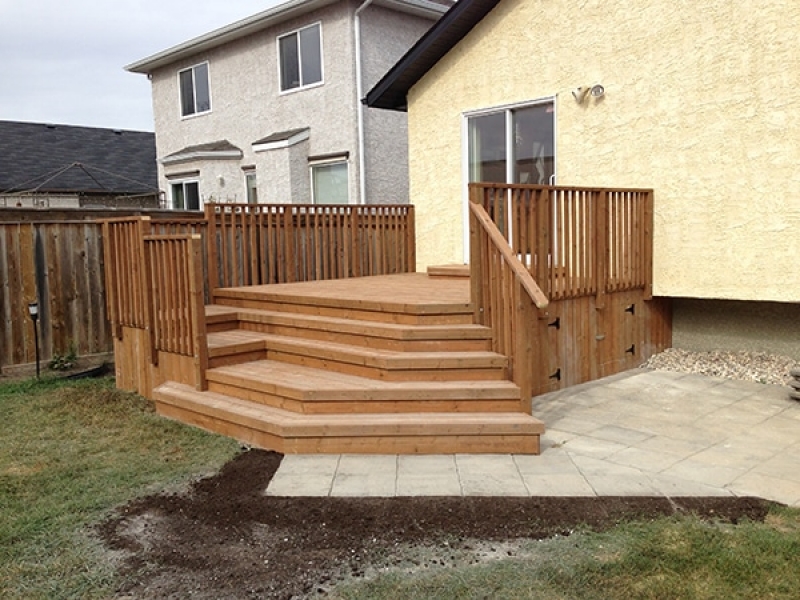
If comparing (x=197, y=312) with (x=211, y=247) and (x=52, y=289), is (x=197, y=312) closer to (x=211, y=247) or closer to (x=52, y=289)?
(x=211, y=247)

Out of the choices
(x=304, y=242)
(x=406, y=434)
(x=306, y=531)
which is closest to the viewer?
(x=306, y=531)

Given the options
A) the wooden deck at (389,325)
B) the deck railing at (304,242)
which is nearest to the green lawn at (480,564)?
the wooden deck at (389,325)

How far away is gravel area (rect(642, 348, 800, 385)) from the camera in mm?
6979

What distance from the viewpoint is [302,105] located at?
1424 centimetres

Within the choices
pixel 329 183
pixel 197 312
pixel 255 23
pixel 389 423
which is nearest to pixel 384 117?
pixel 329 183

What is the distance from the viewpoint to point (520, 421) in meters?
4.88

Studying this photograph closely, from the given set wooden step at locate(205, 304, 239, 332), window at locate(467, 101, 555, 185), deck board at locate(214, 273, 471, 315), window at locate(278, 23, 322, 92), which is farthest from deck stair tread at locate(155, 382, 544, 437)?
window at locate(278, 23, 322, 92)

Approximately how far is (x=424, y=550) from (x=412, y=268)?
7.00 m

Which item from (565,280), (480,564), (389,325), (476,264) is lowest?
(480,564)

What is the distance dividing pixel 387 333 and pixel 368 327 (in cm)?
24

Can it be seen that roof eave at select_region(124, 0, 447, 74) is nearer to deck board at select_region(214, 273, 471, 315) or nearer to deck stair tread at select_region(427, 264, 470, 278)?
deck stair tread at select_region(427, 264, 470, 278)

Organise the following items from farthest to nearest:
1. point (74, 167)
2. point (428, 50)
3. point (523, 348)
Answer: point (74, 167)
point (428, 50)
point (523, 348)

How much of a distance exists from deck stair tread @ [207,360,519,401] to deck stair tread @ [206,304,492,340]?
455mm

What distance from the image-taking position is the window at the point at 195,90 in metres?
16.5
